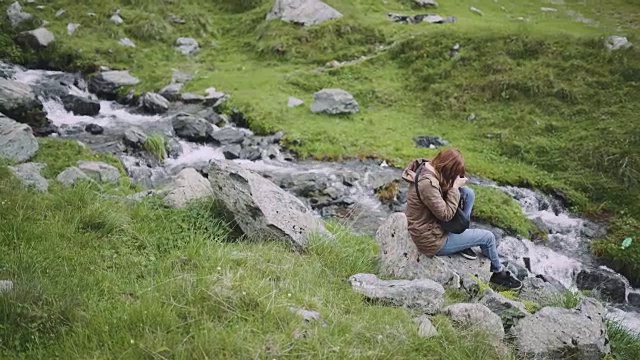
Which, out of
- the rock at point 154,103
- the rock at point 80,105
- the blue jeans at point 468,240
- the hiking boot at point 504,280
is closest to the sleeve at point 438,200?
the blue jeans at point 468,240

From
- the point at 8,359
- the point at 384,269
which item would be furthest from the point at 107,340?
the point at 384,269

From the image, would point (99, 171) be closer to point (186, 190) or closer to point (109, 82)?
point (186, 190)

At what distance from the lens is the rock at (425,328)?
643 centimetres

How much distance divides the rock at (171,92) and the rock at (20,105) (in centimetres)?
540

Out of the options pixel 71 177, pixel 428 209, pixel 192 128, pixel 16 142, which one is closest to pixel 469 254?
pixel 428 209

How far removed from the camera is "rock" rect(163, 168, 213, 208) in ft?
33.5

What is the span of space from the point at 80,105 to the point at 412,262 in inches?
632

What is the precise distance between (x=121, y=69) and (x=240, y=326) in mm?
21436

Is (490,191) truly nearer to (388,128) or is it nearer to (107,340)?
(388,128)

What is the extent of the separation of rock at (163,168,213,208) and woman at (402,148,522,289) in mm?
4153

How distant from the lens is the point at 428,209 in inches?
348

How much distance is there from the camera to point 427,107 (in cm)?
2166

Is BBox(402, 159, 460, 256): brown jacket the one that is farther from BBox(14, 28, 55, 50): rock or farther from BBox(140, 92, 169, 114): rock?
BBox(14, 28, 55, 50): rock

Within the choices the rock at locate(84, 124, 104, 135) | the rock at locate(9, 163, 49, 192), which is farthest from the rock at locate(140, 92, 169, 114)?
the rock at locate(9, 163, 49, 192)
